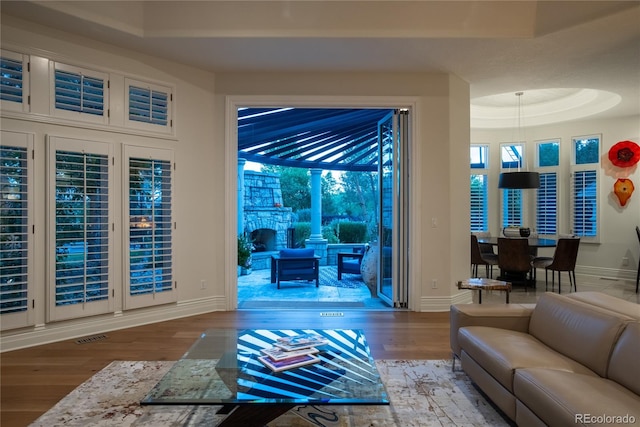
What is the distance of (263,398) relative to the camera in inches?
73.2

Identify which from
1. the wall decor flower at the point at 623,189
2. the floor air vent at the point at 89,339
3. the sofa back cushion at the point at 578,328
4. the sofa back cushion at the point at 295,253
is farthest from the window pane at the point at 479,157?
the floor air vent at the point at 89,339

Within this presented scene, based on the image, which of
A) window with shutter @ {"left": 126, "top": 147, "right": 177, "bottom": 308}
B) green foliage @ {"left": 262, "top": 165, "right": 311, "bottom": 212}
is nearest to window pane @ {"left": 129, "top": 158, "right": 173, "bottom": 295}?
window with shutter @ {"left": 126, "top": 147, "right": 177, "bottom": 308}

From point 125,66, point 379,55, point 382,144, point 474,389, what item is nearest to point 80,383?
point 474,389

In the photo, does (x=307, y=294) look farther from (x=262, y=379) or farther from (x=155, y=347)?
(x=262, y=379)

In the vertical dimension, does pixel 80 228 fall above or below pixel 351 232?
above

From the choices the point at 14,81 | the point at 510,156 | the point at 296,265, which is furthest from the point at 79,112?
the point at 510,156

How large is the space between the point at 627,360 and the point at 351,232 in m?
12.8

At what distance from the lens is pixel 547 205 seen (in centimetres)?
793

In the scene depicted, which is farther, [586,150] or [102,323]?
[586,150]

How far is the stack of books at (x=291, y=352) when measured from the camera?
2.23m

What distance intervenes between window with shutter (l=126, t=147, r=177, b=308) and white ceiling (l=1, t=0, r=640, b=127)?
1.30m

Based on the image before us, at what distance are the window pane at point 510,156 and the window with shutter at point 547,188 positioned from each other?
367 mm

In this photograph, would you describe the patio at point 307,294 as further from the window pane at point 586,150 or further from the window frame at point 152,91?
the window pane at point 586,150

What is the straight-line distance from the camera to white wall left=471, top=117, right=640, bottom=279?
7043 mm
